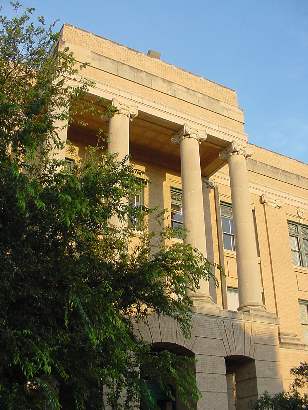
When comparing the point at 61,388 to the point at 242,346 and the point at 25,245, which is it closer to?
the point at 25,245

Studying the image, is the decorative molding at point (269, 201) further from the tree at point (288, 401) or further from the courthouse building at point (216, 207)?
the tree at point (288, 401)

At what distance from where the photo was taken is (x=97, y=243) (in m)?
11.8

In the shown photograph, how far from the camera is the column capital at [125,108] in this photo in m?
21.2

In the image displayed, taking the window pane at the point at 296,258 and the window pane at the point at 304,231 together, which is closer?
the window pane at the point at 296,258

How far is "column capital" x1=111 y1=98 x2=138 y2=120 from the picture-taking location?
21.2m

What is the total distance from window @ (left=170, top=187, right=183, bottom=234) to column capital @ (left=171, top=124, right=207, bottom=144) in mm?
3600

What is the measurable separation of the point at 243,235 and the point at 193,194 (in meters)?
2.68

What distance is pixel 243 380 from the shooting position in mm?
19828

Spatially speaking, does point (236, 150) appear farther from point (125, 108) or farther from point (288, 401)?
point (288, 401)

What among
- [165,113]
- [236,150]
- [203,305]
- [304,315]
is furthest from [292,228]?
[203,305]

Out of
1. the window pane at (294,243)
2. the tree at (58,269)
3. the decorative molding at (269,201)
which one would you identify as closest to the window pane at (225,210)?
the decorative molding at (269,201)

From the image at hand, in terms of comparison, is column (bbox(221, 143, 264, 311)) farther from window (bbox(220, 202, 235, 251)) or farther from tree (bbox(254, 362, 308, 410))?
window (bbox(220, 202, 235, 251))

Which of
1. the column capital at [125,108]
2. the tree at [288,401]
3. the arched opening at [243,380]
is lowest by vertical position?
the tree at [288,401]

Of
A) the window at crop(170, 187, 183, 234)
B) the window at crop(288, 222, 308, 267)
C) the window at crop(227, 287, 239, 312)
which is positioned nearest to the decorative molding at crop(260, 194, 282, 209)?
the window at crop(288, 222, 308, 267)
